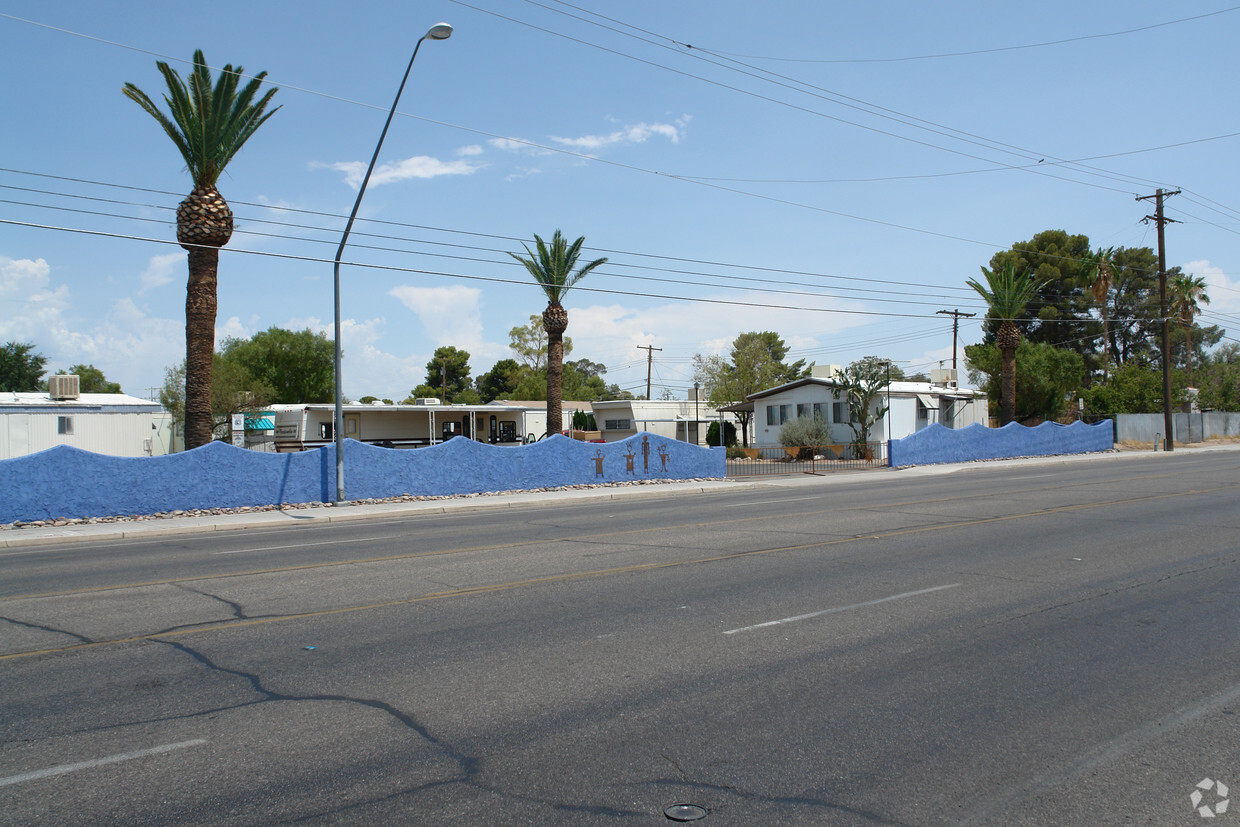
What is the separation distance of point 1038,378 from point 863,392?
1968 centimetres

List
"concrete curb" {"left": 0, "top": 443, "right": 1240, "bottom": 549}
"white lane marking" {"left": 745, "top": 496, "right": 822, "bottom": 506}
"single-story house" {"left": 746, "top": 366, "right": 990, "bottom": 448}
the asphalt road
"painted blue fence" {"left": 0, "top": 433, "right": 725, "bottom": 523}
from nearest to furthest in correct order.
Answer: the asphalt road
"concrete curb" {"left": 0, "top": 443, "right": 1240, "bottom": 549}
"painted blue fence" {"left": 0, "top": 433, "right": 725, "bottom": 523}
"white lane marking" {"left": 745, "top": 496, "right": 822, "bottom": 506}
"single-story house" {"left": 746, "top": 366, "right": 990, "bottom": 448}

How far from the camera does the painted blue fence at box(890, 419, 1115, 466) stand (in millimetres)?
38188

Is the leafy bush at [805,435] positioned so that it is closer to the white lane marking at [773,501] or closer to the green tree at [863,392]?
the green tree at [863,392]

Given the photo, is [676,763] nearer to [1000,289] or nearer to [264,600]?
[264,600]

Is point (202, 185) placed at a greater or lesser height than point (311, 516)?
greater

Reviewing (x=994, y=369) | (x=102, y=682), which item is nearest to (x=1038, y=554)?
(x=102, y=682)

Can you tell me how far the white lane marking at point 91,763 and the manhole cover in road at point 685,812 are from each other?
2.95m

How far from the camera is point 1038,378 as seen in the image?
178ft

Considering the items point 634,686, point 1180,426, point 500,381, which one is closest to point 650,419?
point 1180,426

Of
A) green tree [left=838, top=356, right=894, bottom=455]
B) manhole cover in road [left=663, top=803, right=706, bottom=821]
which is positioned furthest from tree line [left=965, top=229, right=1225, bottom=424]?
manhole cover in road [left=663, top=803, right=706, bottom=821]

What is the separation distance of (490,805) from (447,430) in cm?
4172

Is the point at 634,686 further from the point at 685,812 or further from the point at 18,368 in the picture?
the point at 18,368

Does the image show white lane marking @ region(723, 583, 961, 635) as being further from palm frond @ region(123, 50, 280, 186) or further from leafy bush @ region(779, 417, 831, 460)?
leafy bush @ region(779, 417, 831, 460)

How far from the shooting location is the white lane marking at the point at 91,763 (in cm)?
450
